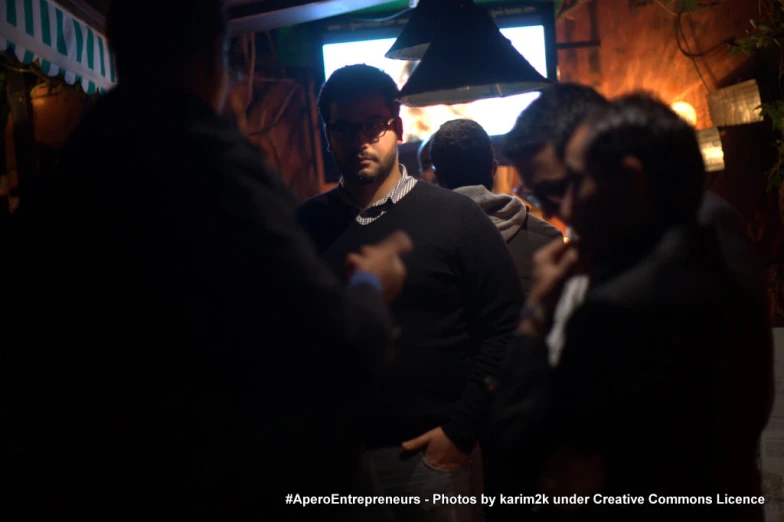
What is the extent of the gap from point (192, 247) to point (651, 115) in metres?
0.71

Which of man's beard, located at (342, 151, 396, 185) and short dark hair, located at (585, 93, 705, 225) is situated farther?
man's beard, located at (342, 151, 396, 185)

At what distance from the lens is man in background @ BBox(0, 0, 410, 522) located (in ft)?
3.32

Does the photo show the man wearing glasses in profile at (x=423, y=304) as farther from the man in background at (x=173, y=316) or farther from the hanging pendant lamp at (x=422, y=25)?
the hanging pendant lamp at (x=422, y=25)

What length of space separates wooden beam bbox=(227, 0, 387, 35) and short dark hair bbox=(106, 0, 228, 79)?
2.73m

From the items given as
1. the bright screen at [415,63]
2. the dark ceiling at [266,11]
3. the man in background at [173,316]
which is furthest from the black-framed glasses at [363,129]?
the bright screen at [415,63]

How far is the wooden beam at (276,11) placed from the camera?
12.5 feet

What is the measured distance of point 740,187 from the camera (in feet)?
15.4

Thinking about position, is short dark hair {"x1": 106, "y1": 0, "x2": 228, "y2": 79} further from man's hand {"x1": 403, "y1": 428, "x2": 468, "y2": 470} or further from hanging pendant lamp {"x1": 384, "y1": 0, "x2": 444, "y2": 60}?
hanging pendant lamp {"x1": 384, "y1": 0, "x2": 444, "y2": 60}

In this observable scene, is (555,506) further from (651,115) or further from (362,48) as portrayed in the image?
(362,48)

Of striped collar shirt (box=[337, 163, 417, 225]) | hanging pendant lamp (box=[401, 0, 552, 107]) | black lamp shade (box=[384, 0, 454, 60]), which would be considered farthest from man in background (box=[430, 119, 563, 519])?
black lamp shade (box=[384, 0, 454, 60])

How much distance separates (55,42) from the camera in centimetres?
289

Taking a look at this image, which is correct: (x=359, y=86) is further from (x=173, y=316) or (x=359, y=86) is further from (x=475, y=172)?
(x=173, y=316)

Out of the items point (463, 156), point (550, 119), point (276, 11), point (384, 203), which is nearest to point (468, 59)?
point (463, 156)

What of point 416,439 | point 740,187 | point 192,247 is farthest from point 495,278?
point 740,187
